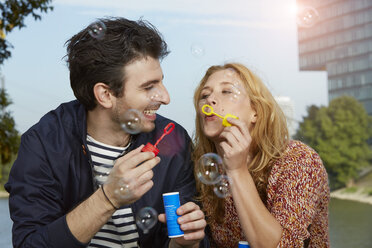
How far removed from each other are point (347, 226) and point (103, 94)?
84.3ft

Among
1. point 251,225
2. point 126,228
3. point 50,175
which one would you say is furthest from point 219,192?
point 50,175

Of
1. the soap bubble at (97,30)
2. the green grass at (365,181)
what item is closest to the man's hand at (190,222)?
the soap bubble at (97,30)

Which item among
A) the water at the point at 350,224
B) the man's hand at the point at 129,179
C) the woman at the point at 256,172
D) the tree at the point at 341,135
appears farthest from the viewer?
the tree at the point at 341,135

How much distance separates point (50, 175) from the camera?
247cm

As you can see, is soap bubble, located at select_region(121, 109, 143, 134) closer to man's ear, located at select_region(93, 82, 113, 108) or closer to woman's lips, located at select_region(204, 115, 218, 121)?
man's ear, located at select_region(93, 82, 113, 108)

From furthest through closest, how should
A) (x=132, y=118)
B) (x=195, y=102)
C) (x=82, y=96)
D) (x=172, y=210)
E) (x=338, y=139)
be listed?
(x=338, y=139) → (x=195, y=102) → (x=82, y=96) → (x=132, y=118) → (x=172, y=210)

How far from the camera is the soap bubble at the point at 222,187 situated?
258 cm

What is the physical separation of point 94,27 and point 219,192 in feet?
3.86

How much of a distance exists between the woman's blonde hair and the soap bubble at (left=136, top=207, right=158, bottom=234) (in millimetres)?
437

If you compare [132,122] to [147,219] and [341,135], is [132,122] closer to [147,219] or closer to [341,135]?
[147,219]

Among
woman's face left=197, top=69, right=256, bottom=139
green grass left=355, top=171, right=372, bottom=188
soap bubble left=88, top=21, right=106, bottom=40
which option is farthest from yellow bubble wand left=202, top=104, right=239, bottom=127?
green grass left=355, top=171, right=372, bottom=188

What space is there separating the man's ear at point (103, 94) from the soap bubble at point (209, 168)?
62cm

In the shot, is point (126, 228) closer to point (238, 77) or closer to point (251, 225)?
point (251, 225)

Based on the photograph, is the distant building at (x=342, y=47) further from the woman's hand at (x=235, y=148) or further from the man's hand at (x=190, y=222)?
the man's hand at (x=190, y=222)
